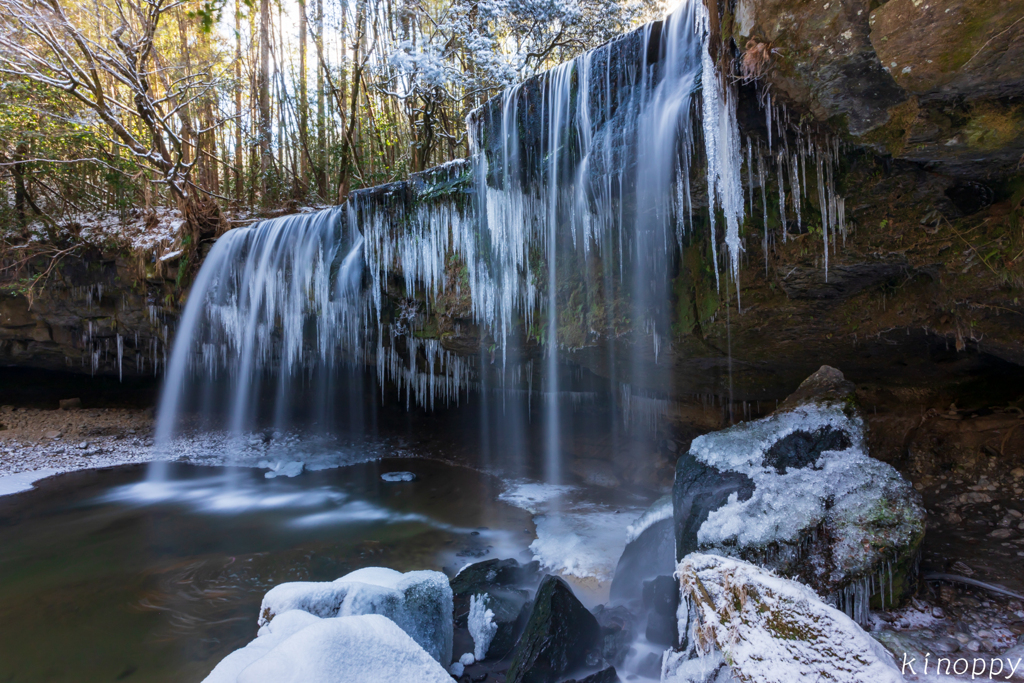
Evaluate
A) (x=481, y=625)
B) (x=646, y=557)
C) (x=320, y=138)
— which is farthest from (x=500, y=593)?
(x=320, y=138)

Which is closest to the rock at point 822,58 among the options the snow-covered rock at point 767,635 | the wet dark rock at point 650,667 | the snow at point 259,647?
the snow-covered rock at point 767,635

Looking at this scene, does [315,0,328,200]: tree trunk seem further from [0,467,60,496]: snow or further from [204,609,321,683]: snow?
[204,609,321,683]: snow

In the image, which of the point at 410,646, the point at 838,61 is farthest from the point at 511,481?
A: the point at 838,61

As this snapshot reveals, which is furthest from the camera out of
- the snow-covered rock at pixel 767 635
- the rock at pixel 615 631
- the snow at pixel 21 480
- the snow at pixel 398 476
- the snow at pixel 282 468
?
the snow at pixel 282 468

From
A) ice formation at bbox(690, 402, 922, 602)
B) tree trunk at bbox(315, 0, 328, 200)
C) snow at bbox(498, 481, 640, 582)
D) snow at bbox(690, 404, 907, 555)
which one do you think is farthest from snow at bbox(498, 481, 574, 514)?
tree trunk at bbox(315, 0, 328, 200)

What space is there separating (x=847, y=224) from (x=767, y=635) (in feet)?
9.54

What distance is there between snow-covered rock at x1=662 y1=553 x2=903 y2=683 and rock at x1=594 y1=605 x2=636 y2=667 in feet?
1.78

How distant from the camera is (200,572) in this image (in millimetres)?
4523

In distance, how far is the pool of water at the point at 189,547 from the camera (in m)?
3.44

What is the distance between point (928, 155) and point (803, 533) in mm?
2371

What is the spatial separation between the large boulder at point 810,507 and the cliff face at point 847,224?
3.53 feet

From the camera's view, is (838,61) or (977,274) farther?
(977,274)

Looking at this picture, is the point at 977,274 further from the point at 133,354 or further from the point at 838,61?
the point at 133,354

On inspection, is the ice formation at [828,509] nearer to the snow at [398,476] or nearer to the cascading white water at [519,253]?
the cascading white water at [519,253]
